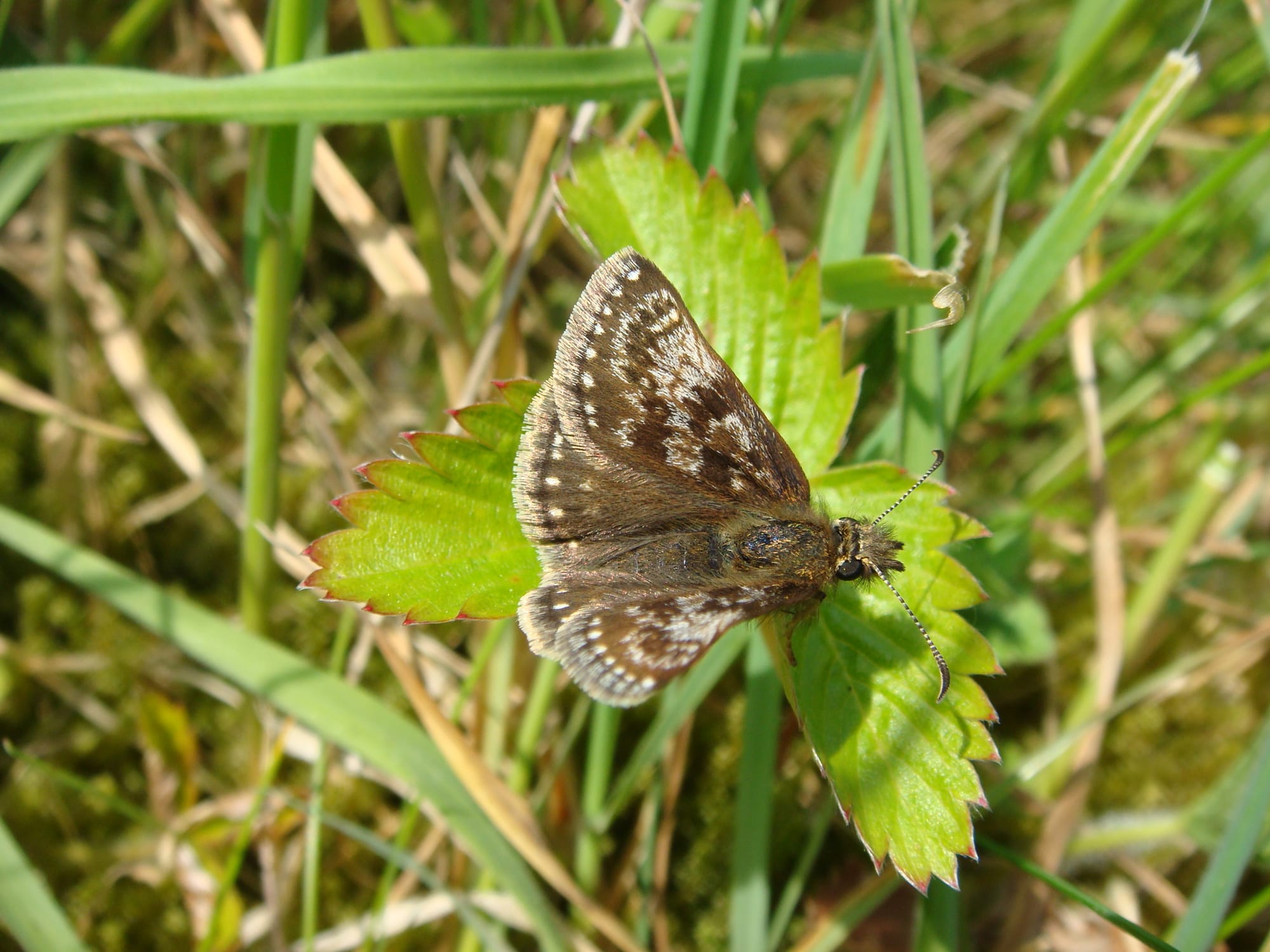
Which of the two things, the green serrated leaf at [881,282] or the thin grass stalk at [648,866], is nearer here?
the green serrated leaf at [881,282]

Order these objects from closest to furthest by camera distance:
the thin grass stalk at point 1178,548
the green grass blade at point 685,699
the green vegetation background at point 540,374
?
the green vegetation background at point 540,374
the green grass blade at point 685,699
the thin grass stalk at point 1178,548

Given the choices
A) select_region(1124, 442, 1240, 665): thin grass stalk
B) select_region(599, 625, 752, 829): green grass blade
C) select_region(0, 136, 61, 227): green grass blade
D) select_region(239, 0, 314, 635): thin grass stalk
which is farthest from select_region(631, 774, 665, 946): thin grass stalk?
select_region(0, 136, 61, 227): green grass blade

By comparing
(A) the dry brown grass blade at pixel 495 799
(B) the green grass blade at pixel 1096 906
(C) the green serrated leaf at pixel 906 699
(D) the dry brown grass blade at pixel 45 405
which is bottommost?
(A) the dry brown grass blade at pixel 495 799

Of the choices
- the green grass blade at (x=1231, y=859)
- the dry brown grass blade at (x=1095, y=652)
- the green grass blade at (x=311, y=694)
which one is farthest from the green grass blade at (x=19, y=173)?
the green grass blade at (x=1231, y=859)

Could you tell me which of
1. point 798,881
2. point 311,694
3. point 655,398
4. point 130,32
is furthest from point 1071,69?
point 130,32

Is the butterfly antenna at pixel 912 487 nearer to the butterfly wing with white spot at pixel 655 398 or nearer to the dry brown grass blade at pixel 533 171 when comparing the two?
the butterfly wing with white spot at pixel 655 398

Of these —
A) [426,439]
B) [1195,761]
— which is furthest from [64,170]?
[1195,761]
